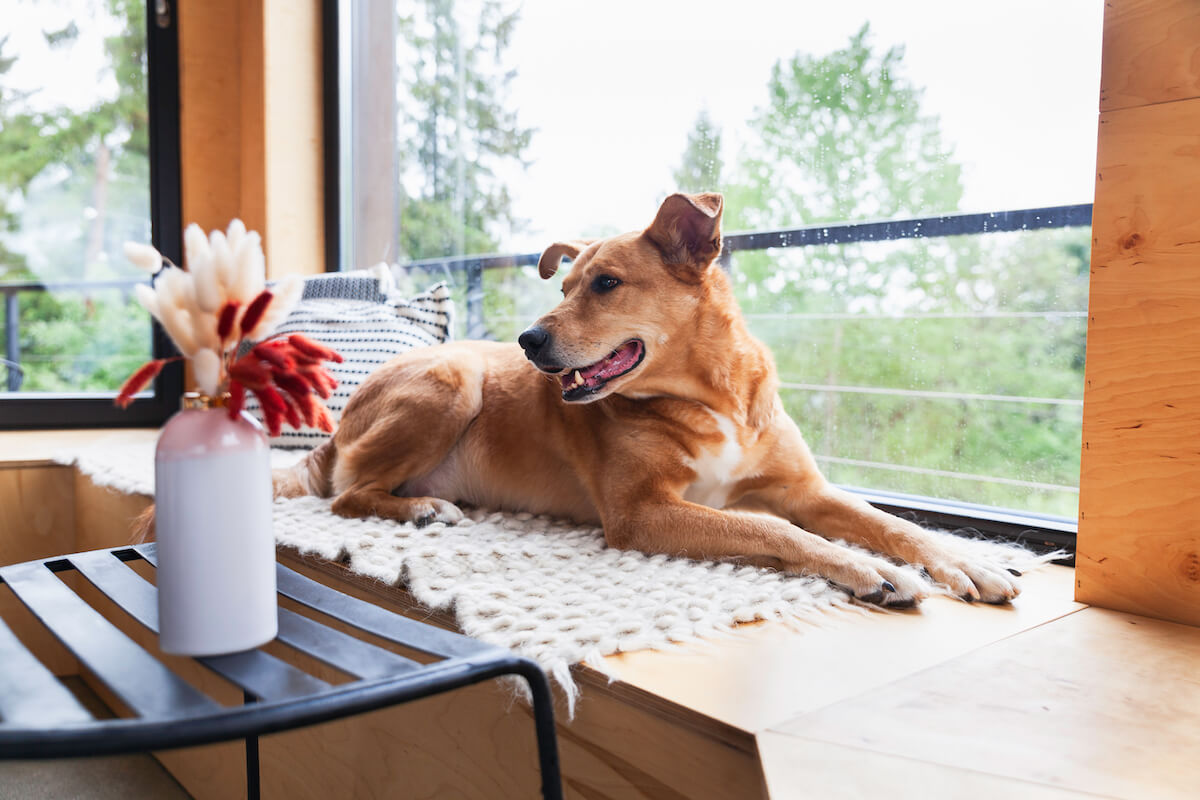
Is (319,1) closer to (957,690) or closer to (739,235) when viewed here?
(739,235)

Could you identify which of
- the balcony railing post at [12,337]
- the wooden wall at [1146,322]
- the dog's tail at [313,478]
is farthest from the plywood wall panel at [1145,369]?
the balcony railing post at [12,337]

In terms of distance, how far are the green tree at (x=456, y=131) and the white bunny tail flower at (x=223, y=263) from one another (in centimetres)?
219

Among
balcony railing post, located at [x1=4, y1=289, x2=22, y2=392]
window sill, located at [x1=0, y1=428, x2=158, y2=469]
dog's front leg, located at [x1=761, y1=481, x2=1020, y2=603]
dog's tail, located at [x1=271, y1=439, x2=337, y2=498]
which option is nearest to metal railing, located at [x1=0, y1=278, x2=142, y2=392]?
balcony railing post, located at [x1=4, y1=289, x2=22, y2=392]

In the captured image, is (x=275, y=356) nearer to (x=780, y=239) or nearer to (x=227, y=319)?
(x=227, y=319)

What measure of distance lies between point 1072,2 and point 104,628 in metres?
1.90

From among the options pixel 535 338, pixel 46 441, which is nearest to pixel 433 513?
pixel 535 338

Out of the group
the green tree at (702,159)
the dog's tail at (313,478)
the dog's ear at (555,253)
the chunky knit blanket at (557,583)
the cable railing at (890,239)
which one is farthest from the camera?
the green tree at (702,159)

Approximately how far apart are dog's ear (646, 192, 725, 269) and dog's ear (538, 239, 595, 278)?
27 cm

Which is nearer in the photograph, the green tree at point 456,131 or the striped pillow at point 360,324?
the striped pillow at point 360,324

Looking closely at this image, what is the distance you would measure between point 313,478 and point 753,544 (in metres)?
1.12

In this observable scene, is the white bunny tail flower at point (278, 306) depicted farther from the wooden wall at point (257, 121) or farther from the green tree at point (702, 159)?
the wooden wall at point (257, 121)

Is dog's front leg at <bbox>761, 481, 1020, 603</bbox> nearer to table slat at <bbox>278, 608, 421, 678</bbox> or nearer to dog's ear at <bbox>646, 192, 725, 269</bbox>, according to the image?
dog's ear at <bbox>646, 192, 725, 269</bbox>

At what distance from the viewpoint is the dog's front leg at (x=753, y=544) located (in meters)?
1.14

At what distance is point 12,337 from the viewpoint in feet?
10.5
